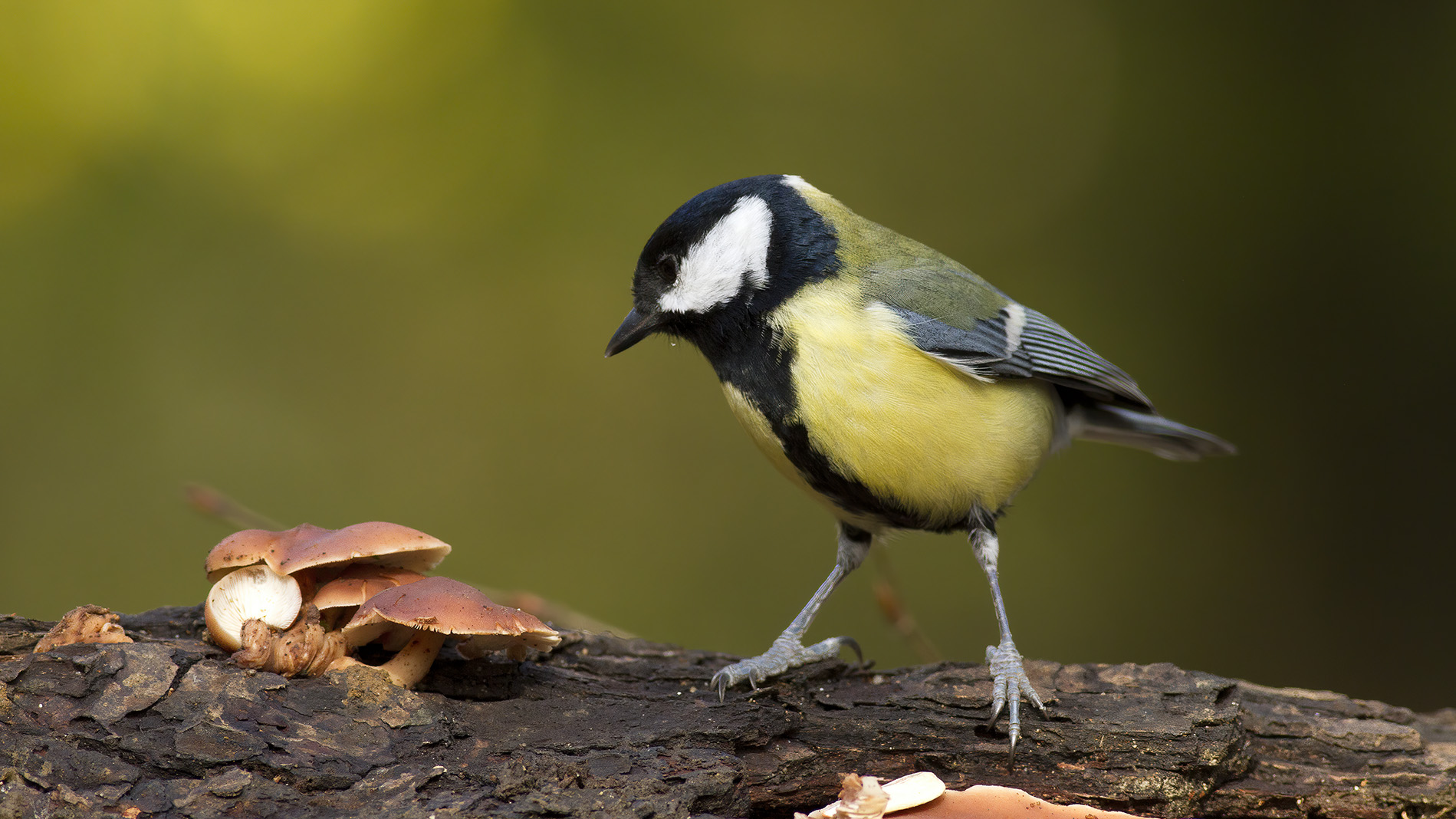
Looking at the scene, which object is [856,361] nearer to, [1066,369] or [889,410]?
[889,410]

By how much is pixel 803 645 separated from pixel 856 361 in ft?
2.62

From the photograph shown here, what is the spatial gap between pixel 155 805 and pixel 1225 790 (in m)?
1.84

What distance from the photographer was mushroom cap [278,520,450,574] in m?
1.59

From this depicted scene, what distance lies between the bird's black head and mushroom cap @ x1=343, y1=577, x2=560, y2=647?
79 cm

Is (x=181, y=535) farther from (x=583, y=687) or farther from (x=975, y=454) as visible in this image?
(x=975, y=454)

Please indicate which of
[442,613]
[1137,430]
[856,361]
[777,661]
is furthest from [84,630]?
[1137,430]

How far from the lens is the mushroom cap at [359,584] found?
165cm

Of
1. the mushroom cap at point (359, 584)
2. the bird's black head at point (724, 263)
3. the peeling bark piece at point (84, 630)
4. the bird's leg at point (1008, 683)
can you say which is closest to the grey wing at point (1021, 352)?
the bird's black head at point (724, 263)

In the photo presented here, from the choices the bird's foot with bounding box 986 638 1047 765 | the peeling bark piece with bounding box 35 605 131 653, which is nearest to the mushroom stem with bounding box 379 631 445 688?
the peeling bark piece with bounding box 35 605 131 653

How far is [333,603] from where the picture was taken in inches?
64.7

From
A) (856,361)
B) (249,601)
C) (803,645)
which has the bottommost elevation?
(803,645)

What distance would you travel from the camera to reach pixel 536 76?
13.3 ft

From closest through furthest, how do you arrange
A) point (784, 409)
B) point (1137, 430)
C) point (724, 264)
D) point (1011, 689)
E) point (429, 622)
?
point (429, 622), point (1011, 689), point (784, 409), point (724, 264), point (1137, 430)

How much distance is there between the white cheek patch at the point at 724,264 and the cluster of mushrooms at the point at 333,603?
0.80 m
